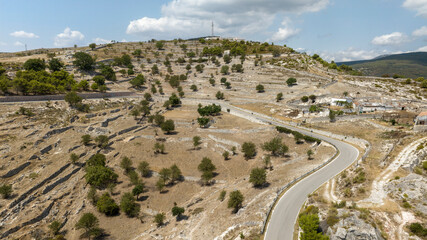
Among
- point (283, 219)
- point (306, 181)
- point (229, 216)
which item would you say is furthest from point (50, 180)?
point (306, 181)

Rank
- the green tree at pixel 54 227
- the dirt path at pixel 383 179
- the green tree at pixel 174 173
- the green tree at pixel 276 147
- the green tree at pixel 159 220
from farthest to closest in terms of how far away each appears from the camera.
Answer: the green tree at pixel 276 147
the green tree at pixel 174 173
the green tree at pixel 159 220
the green tree at pixel 54 227
the dirt path at pixel 383 179

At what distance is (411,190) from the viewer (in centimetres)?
2975

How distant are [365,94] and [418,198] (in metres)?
86.3

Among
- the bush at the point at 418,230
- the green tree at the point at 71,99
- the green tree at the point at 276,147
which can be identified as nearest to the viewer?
the bush at the point at 418,230

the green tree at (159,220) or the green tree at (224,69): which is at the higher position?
the green tree at (224,69)

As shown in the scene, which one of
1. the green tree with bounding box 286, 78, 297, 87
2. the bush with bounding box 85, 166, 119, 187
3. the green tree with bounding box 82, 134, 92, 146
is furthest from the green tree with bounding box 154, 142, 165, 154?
the green tree with bounding box 286, 78, 297, 87

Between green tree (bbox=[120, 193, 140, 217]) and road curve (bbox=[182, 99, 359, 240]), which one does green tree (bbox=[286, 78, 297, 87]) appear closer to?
road curve (bbox=[182, 99, 359, 240])

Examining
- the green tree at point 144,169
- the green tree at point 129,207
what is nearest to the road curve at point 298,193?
the green tree at point 129,207

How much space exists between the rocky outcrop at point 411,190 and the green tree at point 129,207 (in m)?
41.2

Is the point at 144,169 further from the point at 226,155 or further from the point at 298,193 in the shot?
the point at 298,193

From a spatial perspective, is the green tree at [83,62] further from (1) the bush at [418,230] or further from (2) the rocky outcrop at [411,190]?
(1) the bush at [418,230]

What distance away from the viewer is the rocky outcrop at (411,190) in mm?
27647

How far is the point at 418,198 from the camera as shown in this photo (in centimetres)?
2838

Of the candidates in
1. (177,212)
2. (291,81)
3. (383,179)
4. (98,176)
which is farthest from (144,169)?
(291,81)
